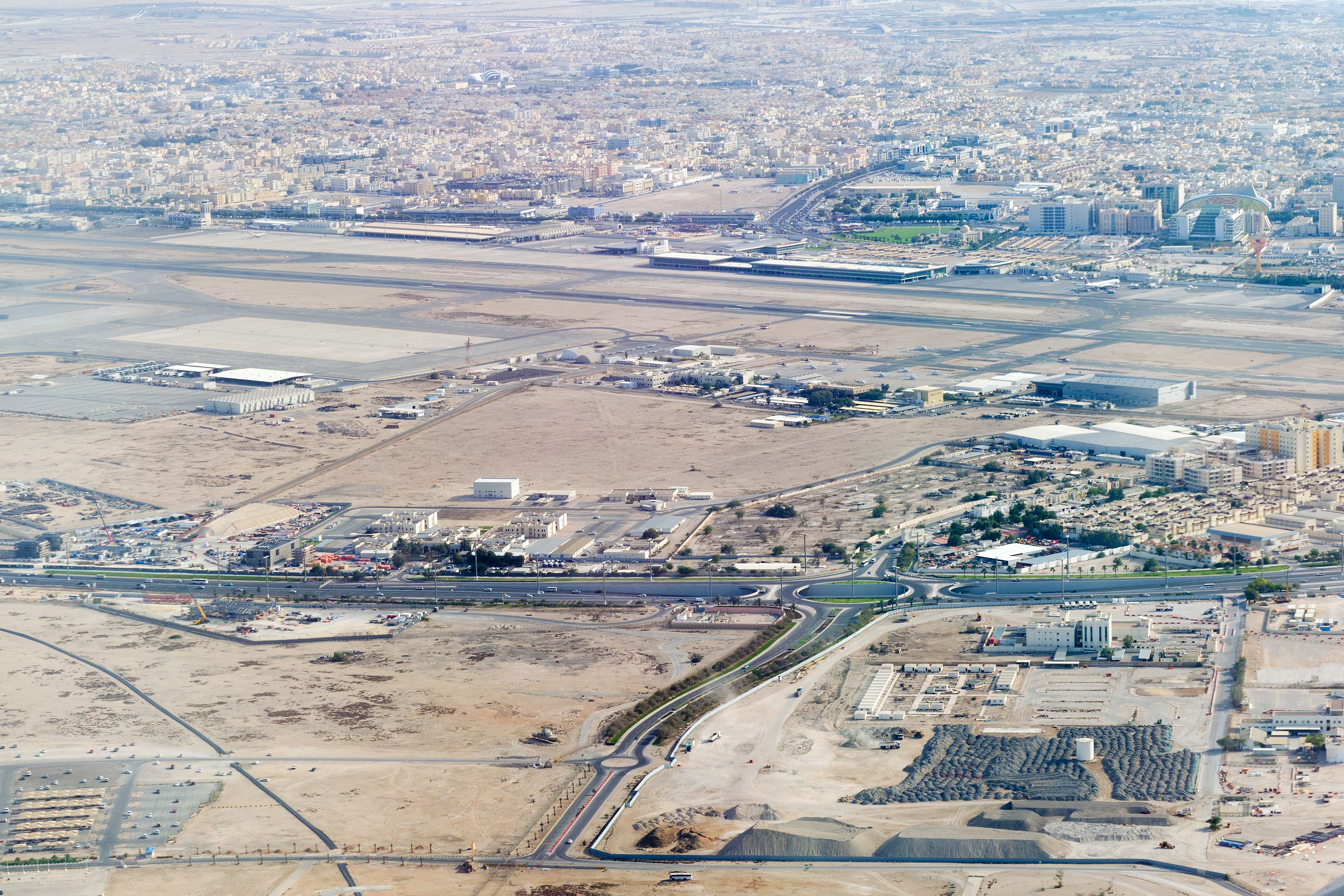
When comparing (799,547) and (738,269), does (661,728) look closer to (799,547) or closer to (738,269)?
(799,547)

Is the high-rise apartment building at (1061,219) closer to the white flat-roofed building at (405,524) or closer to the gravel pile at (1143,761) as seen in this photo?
the white flat-roofed building at (405,524)

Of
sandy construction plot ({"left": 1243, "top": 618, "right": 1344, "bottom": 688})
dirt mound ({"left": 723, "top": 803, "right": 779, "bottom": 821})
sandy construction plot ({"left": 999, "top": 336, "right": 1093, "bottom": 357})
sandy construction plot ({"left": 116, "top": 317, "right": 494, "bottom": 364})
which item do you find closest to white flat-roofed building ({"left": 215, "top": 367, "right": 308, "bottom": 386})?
sandy construction plot ({"left": 116, "top": 317, "right": 494, "bottom": 364})

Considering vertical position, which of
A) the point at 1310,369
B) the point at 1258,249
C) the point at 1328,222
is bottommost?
the point at 1310,369

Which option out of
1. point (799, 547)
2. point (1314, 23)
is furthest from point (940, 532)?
point (1314, 23)

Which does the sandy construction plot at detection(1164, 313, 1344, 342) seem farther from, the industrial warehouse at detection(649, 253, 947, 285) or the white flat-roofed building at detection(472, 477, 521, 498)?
the white flat-roofed building at detection(472, 477, 521, 498)

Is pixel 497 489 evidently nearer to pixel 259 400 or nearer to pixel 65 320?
pixel 259 400

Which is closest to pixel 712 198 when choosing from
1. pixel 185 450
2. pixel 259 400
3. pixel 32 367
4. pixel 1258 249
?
pixel 1258 249

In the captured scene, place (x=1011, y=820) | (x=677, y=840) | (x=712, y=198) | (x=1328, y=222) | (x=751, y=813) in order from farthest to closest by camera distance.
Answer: (x=712, y=198) → (x=1328, y=222) → (x=751, y=813) → (x=677, y=840) → (x=1011, y=820)
